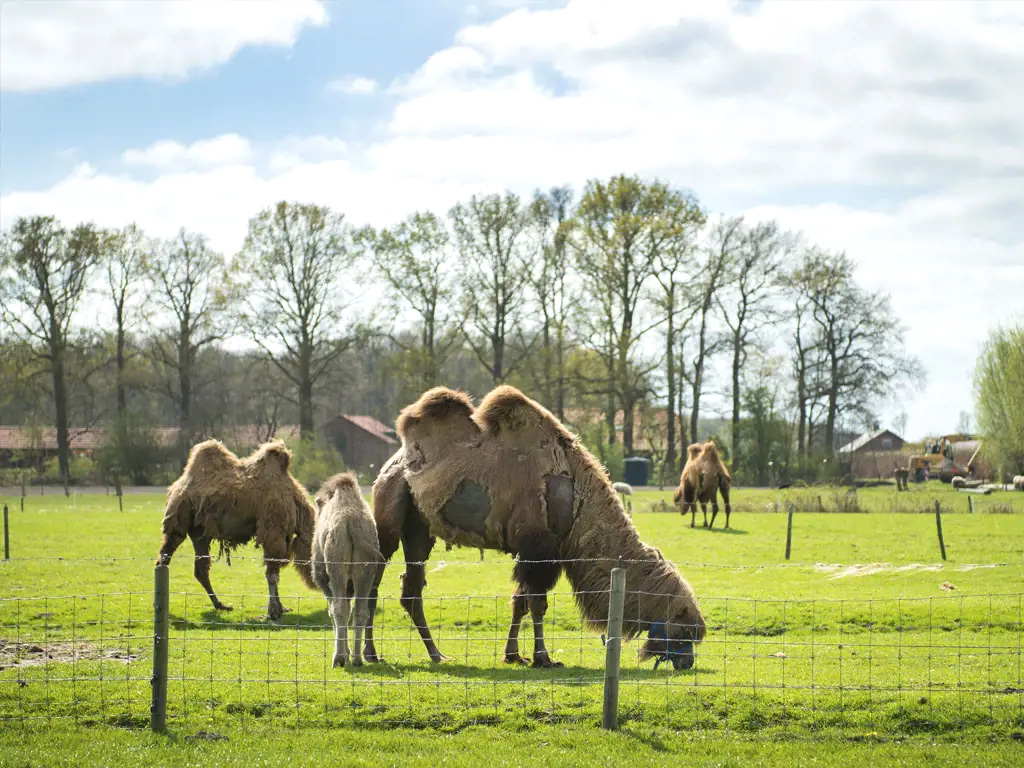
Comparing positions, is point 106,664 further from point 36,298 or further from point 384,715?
point 36,298

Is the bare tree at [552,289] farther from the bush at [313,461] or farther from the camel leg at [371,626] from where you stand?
the camel leg at [371,626]

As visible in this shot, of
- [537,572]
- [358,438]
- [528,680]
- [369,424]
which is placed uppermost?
[369,424]

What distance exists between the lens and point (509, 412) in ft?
35.8

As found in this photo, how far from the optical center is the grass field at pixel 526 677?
7.40m

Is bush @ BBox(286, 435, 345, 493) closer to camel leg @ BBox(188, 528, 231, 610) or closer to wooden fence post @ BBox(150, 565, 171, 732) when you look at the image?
camel leg @ BBox(188, 528, 231, 610)

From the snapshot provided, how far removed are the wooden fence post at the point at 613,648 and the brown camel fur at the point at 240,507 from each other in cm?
836

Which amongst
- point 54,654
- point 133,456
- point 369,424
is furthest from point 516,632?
point 369,424

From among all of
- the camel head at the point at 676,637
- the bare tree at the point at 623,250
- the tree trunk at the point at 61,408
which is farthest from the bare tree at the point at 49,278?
the camel head at the point at 676,637

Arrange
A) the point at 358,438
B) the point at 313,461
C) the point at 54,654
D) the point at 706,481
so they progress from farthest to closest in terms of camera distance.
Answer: the point at 358,438 < the point at 313,461 < the point at 706,481 < the point at 54,654

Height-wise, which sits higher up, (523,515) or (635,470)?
(523,515)

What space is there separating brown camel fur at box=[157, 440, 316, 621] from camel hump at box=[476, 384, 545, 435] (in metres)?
5.41

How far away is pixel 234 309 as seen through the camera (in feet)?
160

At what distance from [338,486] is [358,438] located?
6197 centimetres

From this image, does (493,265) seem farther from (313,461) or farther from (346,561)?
(346,561)
